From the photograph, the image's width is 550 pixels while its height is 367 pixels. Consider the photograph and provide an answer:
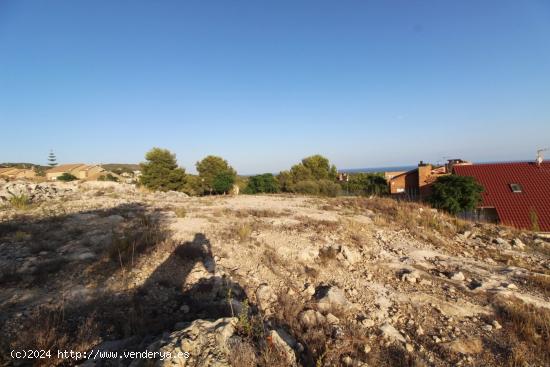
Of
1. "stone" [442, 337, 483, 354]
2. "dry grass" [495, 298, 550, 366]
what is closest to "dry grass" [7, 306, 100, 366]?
"stone" [442, 337, 483, 354]

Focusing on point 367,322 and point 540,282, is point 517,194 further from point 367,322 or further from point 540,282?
point 367,322

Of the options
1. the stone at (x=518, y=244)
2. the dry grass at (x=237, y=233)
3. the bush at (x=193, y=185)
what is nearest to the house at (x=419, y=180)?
the stone at (x=518, y=244)

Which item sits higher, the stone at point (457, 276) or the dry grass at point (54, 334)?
the dry grass at point (54, 334)

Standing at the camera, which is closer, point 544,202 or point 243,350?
point 243,350

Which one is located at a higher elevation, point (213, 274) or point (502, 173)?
point (502, 173)

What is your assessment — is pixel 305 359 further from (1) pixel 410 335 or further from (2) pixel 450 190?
(2) pixel 450 190

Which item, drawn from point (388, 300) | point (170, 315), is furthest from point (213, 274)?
point (388, 300)

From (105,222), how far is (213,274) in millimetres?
4193

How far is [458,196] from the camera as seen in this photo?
481 inches

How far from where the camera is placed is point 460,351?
10.3 ft

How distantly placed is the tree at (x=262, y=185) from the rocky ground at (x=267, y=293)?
78.0 ft

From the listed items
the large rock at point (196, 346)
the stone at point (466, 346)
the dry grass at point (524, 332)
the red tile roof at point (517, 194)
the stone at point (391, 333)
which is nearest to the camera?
the large rock at point (196, 346)

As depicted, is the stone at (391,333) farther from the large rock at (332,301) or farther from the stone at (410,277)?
the stone at (410,277)

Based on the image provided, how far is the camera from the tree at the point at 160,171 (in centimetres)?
2864
